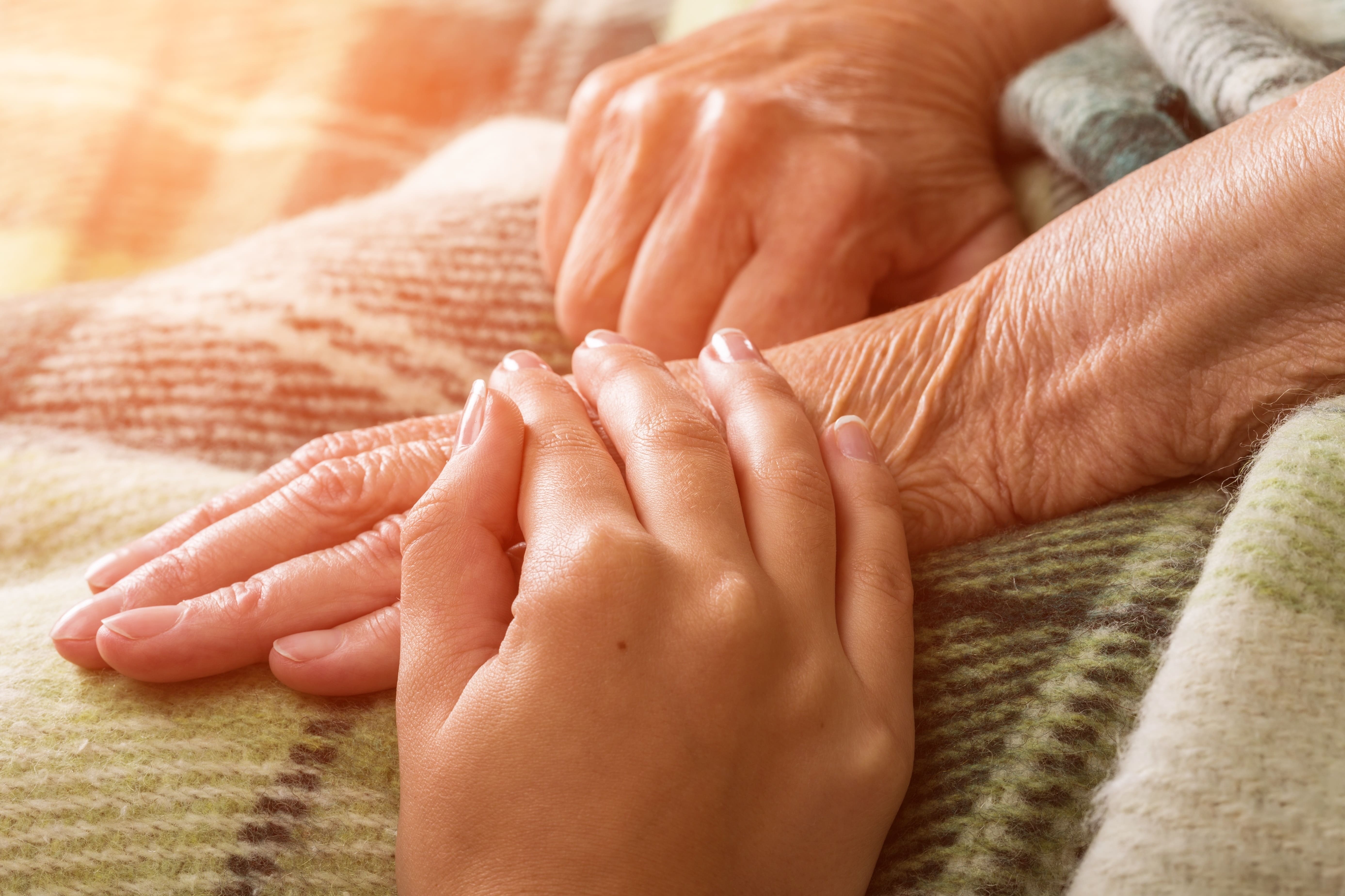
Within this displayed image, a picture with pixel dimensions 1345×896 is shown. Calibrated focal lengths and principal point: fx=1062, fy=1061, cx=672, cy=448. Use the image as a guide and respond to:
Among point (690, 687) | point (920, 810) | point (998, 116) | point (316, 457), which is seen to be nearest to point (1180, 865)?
point (920, 810)

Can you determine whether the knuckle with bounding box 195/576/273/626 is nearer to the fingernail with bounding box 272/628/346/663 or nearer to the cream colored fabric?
the fingernail with bounding box 272/628/346/663

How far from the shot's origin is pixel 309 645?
644 millimetres

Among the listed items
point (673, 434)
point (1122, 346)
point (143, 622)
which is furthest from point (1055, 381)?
point (143, 622)

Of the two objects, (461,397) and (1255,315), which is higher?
(1255,315)

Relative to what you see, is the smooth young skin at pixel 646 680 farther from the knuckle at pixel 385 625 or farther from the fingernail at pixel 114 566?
the fingernail at pixel 114 566

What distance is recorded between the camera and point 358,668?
0.64 metres

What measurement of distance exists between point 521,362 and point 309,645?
23cm

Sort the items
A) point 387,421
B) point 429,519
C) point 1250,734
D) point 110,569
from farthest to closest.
A: point 387,421 < point 110,569 < point 429,519 < point 1250,734

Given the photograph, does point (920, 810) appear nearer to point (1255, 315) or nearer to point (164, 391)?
point (1255, 315)

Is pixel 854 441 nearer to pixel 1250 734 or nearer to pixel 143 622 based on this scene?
pixel 1250 734

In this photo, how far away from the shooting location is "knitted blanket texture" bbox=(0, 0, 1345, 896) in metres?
0.52

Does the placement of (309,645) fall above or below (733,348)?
below

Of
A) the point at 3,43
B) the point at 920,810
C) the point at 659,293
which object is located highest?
the point at 3,43

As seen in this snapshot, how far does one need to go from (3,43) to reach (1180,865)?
65.0 inches
